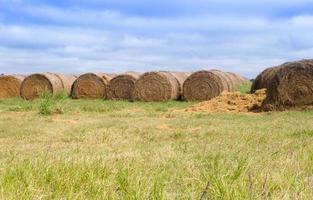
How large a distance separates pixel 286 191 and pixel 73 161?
2.18 meters

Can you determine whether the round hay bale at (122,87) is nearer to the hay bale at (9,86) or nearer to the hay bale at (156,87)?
the hay bale at (156,87)

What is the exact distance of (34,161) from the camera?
5.75 meters

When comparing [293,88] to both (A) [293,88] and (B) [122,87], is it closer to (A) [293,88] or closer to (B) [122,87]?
(A) [293,88]

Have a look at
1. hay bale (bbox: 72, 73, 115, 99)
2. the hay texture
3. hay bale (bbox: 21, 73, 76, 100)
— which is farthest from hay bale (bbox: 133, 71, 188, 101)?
hay bale (bbox: 21, 73, 76, 100)

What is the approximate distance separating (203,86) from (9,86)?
10077mm

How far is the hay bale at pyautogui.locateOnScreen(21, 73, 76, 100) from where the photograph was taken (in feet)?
88.7

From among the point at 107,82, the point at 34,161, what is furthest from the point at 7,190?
the point at 107,82

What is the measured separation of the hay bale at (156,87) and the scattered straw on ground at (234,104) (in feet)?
17.8

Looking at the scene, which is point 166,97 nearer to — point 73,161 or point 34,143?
point 34,143

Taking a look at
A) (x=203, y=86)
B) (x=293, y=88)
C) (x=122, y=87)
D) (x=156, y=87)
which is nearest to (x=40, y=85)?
(x=122, y=87)

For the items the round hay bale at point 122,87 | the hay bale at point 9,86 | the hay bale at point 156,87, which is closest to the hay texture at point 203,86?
the hay bale at point 156,87

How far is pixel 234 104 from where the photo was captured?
60.6 ft

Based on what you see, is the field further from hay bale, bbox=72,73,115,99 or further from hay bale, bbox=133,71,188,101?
hay bale, bbox=72,73,115,99

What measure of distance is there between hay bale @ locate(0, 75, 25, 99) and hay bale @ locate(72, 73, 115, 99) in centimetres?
327
